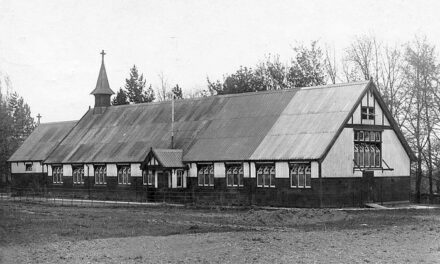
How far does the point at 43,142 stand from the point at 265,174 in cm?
3472

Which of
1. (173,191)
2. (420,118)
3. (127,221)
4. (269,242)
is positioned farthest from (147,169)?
(269,242)

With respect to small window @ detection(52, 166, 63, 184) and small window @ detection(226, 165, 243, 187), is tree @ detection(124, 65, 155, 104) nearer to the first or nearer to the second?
small window @ detection(52, 166, 63, 184)

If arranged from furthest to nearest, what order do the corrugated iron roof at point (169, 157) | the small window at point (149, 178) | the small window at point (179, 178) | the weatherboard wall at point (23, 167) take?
the weatherboard wall at point (23, 167)
the small window at point (149, 178)
the small window at point (179, 178)
the corrugated iron roof at point (169, 157)

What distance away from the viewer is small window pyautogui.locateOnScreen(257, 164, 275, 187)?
48094mm

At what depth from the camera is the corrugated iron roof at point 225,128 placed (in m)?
48.3

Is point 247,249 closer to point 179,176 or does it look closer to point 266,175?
point 266,175

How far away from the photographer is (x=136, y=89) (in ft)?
343

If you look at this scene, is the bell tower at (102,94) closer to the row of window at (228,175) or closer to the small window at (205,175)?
the row of window at (228,175)

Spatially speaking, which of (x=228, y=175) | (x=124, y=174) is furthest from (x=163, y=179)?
(x=124, y=174)

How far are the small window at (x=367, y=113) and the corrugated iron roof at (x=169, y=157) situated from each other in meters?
14.3

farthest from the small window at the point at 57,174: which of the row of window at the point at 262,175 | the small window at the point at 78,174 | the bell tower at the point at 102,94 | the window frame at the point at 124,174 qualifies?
the row of window at the point at 262,175

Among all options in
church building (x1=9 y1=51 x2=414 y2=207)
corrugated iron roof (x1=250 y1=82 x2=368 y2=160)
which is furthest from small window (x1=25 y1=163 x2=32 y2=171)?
corrugated iron roof (x1=250 y1=82 x2=368 y2=160)

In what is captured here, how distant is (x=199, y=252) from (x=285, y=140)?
87.9 feet

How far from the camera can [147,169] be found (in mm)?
55062
